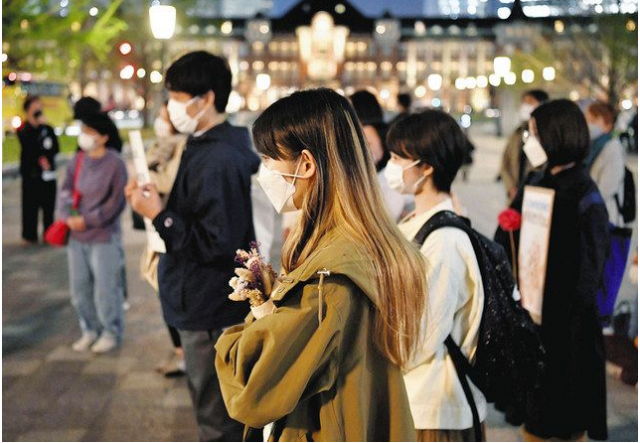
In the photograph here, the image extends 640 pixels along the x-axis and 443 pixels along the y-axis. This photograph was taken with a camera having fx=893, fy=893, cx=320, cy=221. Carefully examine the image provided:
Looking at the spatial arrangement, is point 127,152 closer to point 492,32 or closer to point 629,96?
point 629,96

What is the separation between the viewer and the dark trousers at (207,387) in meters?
4.05

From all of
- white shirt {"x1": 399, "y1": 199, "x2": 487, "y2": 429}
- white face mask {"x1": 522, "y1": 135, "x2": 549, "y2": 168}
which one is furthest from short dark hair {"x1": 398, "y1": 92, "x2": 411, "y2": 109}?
white shirt {"x1": 399, "y1": 199, "x2": 487, "y2": 429}

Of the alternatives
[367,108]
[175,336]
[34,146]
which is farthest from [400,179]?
[34,146]

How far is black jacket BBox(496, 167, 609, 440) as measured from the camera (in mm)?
4242

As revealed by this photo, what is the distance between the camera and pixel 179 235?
12.7 ft

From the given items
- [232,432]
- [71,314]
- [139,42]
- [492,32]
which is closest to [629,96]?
[139,42]

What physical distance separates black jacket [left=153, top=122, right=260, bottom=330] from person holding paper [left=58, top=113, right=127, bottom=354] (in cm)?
288

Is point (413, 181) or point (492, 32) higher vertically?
point (492, 32)

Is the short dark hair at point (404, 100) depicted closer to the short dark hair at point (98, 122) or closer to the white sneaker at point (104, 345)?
the short dark hair at point (98, 122)

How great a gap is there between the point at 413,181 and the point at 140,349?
169 inches

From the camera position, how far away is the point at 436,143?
3305 millimetres

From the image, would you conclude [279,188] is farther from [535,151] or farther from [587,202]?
[535,151]

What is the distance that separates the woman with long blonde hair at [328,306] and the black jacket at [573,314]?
2.19 m

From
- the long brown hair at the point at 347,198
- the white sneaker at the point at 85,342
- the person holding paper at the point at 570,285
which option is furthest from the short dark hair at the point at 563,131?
the white sneaker at the point at 85,342
